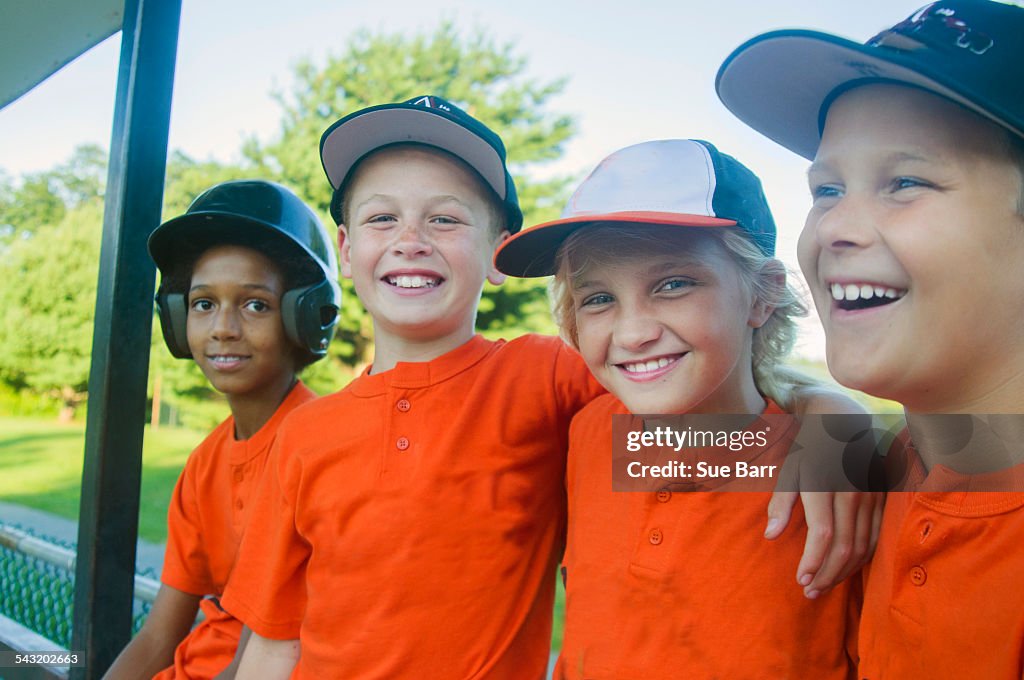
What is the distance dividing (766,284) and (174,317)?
1822 mm

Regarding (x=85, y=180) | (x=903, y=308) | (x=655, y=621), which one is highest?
(x=85, y=180)

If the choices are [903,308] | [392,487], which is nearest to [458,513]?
[392,487]

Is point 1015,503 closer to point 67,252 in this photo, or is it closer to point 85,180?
point 67,252

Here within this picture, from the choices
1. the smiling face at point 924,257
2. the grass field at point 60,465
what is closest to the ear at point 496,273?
the smiling face at point 924,257

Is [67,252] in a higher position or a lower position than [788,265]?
higher

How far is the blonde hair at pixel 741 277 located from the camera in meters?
1.46

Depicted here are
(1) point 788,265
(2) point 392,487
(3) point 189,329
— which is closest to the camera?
(1) point 788,265

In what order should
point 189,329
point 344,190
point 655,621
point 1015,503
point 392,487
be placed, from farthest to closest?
point 189,329, point 344,190, point 392,487, point 655,621, point 1015,503

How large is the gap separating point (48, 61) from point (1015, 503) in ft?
10.7

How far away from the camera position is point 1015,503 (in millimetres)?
1043

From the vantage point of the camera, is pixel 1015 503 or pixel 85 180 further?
pixel 85 180

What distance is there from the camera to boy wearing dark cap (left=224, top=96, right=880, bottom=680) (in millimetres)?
1657

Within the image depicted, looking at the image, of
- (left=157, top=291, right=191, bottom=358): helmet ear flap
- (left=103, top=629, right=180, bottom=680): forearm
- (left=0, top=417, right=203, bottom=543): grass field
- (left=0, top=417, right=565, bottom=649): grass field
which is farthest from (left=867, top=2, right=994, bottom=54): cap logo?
(left=0, top=417, right=203, bottom=543): grass field

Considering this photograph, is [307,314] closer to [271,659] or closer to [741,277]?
[271,659]
